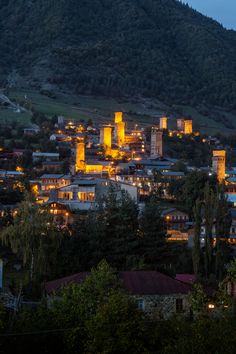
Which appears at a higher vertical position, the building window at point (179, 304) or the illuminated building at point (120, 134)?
the illuminated building at point (120, 134)

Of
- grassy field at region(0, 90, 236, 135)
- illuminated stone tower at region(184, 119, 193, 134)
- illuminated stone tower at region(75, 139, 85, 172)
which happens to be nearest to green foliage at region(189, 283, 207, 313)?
illuminated stone tower at region(75, 139, 85, 172)

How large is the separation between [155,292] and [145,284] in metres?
0.74

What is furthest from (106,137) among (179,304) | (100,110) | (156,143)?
(179,304)

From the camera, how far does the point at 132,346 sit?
24.1m

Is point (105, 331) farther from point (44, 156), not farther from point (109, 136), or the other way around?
point (109, 136)

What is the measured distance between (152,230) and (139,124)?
293 feet

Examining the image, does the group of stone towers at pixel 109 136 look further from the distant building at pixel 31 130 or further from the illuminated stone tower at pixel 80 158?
the illuminated stone tower at pixel 80 158

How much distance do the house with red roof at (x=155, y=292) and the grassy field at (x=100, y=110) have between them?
8173 centimetres

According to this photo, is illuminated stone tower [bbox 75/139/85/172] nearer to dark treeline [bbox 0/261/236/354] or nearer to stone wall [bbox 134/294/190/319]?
stone wall [bbox 134/294/190/319]

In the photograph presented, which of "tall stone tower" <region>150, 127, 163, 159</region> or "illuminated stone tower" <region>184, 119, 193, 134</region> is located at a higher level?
"illuminated stone tower" <region>184, 119, 193, 134</region>

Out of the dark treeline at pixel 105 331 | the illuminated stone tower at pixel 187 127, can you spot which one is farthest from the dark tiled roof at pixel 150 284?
the illuminated stone tower at pixel 187 127

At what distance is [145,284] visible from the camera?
3400 centimetres

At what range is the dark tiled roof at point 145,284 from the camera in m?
33.5

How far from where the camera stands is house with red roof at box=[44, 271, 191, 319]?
1305 inches
